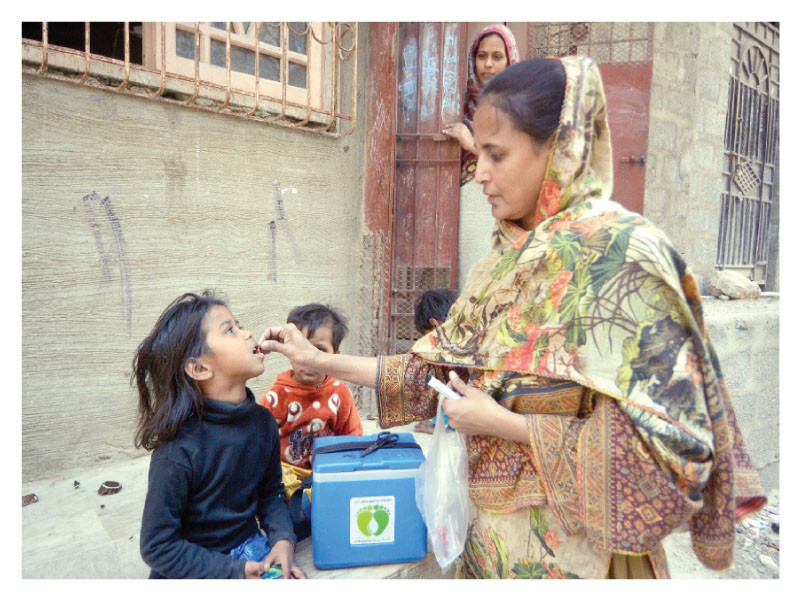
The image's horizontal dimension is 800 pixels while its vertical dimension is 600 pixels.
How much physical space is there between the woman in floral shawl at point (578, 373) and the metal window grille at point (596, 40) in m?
2.69

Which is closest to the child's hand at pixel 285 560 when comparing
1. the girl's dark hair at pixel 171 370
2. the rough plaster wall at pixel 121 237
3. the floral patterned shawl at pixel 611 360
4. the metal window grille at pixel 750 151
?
the girl's dark hair at pixel 171 370

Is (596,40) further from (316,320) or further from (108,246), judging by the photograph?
(108,246)

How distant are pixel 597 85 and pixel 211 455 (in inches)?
55.7

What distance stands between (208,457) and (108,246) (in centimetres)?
158

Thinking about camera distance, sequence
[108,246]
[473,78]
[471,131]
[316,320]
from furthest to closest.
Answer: [471,131] → [473,78] → [108,246] → [316,320]

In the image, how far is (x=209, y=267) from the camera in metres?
3.17

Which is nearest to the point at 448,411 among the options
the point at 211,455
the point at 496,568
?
the point at 496,568

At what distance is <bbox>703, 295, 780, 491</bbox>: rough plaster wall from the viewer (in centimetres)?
375

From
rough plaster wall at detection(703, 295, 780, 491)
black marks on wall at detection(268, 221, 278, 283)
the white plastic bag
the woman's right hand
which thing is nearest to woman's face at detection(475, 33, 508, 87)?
black marks on wall at detection(268, 221, 278, 283)

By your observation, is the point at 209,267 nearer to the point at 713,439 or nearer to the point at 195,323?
the point at 195,323

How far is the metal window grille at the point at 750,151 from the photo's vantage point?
14.0 feet

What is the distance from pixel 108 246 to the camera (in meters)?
2.79

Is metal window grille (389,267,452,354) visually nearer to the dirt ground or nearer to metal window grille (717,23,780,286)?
the dirt ground

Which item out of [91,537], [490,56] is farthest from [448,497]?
[490,56]
